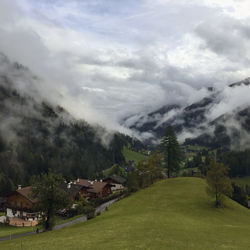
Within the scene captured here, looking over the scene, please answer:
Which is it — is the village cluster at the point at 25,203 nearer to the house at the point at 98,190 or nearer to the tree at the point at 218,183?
the house at the point at 98,190

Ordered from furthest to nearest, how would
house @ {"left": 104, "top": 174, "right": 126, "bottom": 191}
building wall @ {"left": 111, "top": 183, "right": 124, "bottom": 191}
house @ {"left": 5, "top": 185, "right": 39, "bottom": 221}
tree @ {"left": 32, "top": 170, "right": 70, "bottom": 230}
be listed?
house @ {"left": 104, "top": 174, "right": 126, "bottom": 191}
building wall @ {"left": 111, "top": 183, "right": 124, "bottom": 191}
house @ {"left": 5, "top": 185, "right": 39, "bottom": 221}
tree @ {"left": 32, "top": 170, "right": 70, "bottom": 230}

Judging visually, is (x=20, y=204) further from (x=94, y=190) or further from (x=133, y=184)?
(x=133, y=184)

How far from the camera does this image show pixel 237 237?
3372 cm

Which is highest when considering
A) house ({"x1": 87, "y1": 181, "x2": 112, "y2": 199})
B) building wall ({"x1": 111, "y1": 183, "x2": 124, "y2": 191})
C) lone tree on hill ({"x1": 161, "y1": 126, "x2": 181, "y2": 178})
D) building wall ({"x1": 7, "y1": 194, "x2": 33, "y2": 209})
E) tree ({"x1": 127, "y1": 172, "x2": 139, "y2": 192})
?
lone tree on hill ({"x1": 161, "y1": 126, "x2": 181, "y2": 178})

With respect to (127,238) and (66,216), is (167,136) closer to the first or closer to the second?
(66,216)

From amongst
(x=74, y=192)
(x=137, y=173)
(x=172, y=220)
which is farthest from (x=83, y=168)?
(x=172, y=220)

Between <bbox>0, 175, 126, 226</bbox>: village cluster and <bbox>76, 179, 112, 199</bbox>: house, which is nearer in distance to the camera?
<bbox>0, 175, 126, 226</bbox>: village cluster

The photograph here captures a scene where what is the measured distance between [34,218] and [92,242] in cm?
5972

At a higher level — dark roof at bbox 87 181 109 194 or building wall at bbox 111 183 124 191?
dark roof at bbox 87 181 109 194

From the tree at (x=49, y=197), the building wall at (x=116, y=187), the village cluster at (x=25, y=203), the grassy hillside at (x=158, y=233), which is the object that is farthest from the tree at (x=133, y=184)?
the building wall at (x=116, y=187)

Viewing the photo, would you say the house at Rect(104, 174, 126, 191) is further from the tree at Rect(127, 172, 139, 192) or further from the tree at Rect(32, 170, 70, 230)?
the tree at Rect(32, 170, 70, 230)

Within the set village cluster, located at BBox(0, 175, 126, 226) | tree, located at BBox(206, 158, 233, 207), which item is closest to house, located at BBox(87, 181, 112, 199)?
village cluster, located at BBox(0, 175, 126, 226)

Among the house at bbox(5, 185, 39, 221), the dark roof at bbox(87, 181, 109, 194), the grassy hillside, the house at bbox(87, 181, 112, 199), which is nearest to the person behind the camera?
the grassy hillside

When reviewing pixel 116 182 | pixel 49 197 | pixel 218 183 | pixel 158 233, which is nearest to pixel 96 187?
pixel 116 182
